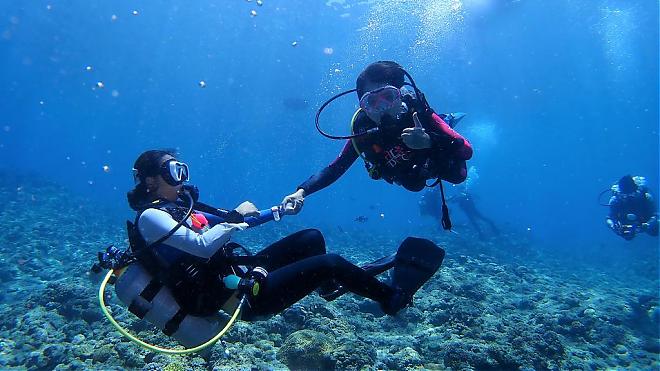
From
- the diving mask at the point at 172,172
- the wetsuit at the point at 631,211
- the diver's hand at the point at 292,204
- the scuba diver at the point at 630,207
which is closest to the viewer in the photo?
the diving mask at the point at 172,172

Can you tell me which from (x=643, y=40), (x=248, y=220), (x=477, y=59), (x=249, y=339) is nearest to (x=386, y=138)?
(x=248, y=220)

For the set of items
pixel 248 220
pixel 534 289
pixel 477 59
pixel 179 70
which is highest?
pixel 477 59

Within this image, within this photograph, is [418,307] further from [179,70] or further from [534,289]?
[179,70]

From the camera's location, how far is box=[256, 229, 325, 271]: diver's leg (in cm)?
486

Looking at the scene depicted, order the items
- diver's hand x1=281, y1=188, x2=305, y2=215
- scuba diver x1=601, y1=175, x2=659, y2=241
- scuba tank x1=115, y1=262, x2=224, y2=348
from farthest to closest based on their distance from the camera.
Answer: scuba diver x1=601, y1=175, x2=659, y2=241 → diver's hand x1=281, y1=188, x2=305, y2=215 → scuba tank x1=115, y1=262, x2=224, y2=348

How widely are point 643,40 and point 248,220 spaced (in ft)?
230

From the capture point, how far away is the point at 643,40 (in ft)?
174

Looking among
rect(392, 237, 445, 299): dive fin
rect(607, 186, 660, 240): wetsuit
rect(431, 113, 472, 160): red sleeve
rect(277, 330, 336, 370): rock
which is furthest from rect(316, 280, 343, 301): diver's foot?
rect(607, 186, 660, 240): wetsuit

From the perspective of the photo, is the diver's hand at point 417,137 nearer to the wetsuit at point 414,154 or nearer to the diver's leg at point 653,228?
the wetsuit at point 414,154

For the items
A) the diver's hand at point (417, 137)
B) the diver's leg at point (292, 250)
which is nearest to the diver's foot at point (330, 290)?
the diver's leg at point (292, 250)

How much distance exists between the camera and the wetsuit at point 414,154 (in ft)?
14.8

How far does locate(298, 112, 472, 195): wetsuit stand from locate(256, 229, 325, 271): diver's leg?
0.65 m

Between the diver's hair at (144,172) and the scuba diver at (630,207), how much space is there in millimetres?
14869

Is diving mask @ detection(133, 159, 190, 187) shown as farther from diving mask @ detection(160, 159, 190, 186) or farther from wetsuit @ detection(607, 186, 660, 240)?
wetsuit @ detection(607, 186, 660, 240)
